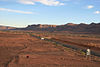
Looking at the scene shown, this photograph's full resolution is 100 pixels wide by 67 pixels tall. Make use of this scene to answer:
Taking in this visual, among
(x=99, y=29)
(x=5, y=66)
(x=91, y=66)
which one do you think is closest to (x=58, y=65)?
(x=91, y=66)

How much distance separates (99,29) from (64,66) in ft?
419

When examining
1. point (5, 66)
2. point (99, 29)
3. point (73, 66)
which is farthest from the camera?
point (99, 29)

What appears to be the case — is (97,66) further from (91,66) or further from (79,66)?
(79,66)

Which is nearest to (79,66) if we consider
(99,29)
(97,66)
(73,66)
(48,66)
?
(73,66)

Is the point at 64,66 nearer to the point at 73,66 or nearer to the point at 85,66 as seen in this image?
the point at 73,66

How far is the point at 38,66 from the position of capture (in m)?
11.3

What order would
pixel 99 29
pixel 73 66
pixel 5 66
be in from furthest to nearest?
pixel 99 29 < pixel 73 66 < pixel 5 66

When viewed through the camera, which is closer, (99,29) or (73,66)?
(73,66)

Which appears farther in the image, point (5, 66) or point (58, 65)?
point (58, 65)

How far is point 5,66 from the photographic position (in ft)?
36.2

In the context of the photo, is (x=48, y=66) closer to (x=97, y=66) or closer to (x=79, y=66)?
(x=79, y=66)

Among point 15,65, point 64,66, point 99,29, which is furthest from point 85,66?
point 99,29

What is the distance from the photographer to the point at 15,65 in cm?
1135

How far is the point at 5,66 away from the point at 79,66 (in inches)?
188
